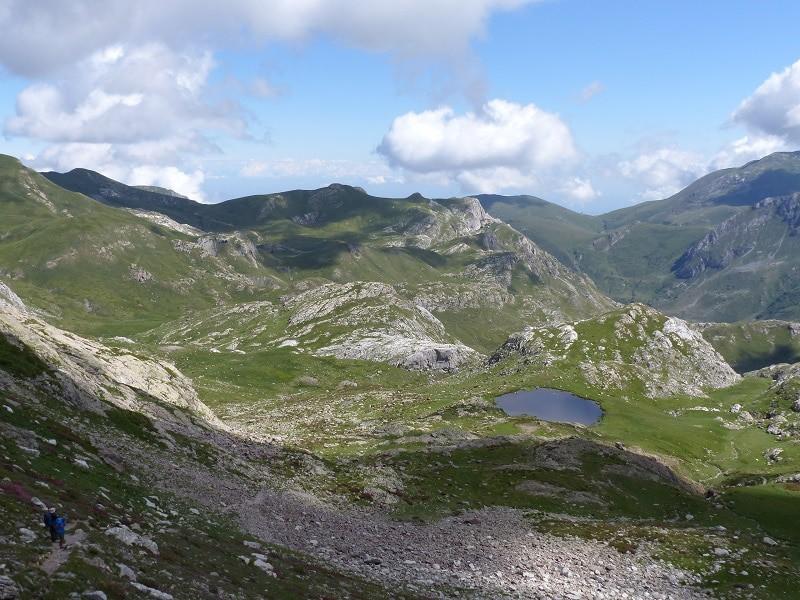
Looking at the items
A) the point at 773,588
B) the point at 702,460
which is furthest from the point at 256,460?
the point at 702,460

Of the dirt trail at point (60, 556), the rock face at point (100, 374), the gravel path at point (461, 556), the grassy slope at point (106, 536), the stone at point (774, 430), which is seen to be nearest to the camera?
the dirt trail at point (60, 556)

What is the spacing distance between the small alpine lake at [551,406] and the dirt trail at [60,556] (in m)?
117

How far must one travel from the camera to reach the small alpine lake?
449 ft

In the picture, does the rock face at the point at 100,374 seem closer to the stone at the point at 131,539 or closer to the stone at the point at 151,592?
the stone at the point at 131,539

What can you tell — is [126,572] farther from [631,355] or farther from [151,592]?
[631,355]

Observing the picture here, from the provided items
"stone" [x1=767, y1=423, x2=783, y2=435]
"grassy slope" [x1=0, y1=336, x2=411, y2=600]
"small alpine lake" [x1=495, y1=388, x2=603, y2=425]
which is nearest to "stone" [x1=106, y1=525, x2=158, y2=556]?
"grassy slope" [x1=0, y1=336, x2=411, y2=600]

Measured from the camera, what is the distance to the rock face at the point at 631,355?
170875mm

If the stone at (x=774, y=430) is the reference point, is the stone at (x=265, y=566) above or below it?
above

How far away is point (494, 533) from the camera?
5272 cm

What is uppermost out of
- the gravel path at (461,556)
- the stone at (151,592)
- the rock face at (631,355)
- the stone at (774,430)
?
the rock face at (631,355)

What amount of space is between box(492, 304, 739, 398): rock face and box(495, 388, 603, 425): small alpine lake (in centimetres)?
1727

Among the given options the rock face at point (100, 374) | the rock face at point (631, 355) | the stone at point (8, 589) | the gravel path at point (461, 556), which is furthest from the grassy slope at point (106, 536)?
the rock face at point (631, 355)

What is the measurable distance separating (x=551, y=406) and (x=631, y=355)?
178ft

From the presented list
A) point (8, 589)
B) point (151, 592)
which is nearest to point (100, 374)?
point (151, 592)
